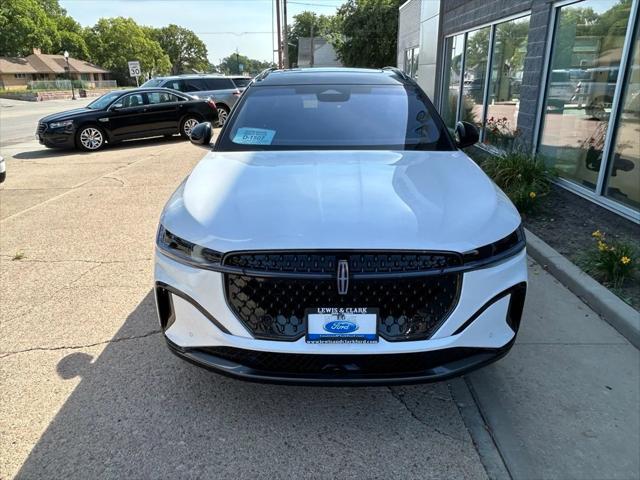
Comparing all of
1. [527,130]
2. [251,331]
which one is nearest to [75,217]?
[251,331]

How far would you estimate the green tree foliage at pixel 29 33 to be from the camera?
7356cm

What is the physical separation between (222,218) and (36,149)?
43.4 ft

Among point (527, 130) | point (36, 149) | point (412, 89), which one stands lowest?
point (36, 149)

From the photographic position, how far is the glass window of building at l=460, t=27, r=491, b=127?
9.98m

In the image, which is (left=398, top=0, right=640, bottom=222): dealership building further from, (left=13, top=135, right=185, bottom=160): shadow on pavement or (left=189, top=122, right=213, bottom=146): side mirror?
(left=13, top=135, right=185, bottom=160): shadow on pavement

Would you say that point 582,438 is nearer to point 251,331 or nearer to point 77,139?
point 251,331

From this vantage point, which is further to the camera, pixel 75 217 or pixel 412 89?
pixel 75 217

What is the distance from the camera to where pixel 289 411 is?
2666 millimetres

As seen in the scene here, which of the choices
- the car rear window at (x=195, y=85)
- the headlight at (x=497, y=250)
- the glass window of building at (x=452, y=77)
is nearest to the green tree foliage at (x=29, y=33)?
the car rear window at (x=195, y=85)

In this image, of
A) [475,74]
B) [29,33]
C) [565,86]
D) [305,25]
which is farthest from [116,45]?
[565,86]

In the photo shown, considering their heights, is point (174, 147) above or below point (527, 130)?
below

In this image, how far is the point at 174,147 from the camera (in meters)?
13.0

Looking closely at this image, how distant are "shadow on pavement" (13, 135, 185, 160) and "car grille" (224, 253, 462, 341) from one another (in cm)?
1164

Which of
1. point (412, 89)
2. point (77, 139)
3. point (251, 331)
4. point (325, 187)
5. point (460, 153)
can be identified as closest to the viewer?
point (251, 331)
